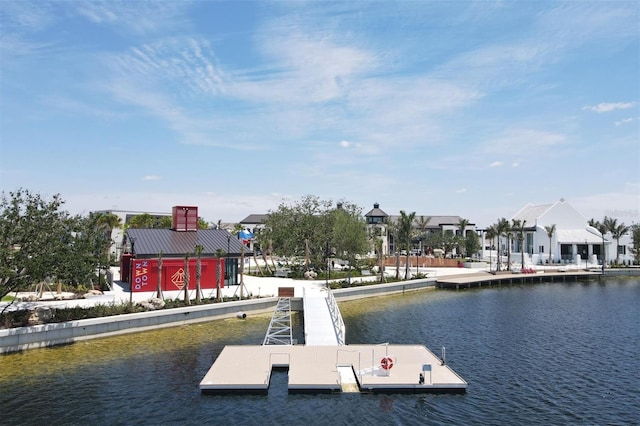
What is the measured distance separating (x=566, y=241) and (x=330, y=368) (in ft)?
312

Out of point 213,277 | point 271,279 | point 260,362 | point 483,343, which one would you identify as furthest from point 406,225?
point 260,362

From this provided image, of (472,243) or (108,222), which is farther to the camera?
(472,243)

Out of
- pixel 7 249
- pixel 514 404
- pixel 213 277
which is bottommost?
pixel 514 404

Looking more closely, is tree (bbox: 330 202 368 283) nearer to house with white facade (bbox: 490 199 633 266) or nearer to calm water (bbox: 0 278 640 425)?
calm water (bbox: 0 278 640 425)

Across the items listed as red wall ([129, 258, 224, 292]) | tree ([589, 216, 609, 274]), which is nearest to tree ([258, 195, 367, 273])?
red wall ([129, 258, 224, 292])

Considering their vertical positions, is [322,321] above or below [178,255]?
below

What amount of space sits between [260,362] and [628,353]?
25730mm

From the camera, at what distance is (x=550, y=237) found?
9781 cm

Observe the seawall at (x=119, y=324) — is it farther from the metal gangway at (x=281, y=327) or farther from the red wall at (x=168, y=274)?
the red wall at (x=168, y=274)

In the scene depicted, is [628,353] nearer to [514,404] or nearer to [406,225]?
[514,404]

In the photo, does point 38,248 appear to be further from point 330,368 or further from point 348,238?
point 348,238

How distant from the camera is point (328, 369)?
25703mm

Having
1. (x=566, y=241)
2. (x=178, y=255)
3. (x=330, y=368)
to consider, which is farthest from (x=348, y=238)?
(x=566, y=241)

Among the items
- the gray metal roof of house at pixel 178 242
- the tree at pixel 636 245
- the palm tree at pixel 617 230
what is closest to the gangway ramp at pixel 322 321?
the gray metal roof of house at pixel 178 242
